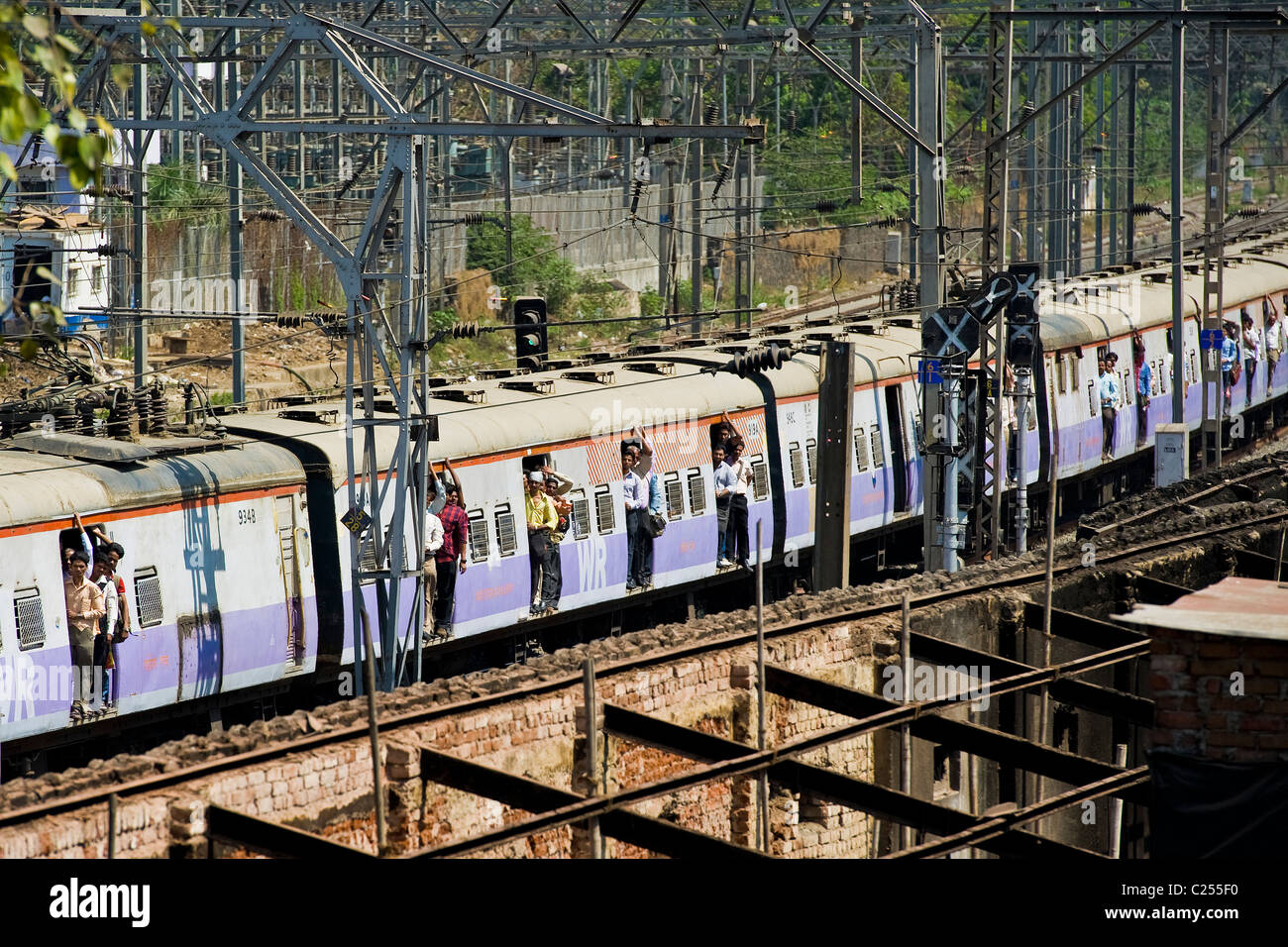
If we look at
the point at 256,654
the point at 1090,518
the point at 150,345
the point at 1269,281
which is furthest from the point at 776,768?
the point at 1269,281

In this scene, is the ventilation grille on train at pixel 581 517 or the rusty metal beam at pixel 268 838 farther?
the ventilation grille on train at pixel 581 517

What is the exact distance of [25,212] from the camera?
35062mm

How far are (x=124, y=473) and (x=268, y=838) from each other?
301 inches

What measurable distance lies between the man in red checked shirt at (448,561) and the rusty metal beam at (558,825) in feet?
28.7

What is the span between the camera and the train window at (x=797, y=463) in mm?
25031

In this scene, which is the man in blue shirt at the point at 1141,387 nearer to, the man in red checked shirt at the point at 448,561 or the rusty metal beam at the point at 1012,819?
the man in red checked shirt at the point at 448,561

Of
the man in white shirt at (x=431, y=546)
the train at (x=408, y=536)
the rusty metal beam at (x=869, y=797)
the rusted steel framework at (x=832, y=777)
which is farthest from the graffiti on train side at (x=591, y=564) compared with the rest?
the rusty metal beam at (x=869, y=797)

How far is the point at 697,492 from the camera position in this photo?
907 inches

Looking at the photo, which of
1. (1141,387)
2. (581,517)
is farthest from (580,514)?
(1141,387)

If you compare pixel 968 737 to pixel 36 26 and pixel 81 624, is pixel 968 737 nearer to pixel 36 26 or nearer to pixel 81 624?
pixel 36 26

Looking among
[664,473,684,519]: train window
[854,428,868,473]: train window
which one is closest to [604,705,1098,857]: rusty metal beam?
[664,473,684,519]: train window

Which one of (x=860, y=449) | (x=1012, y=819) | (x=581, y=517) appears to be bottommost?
(x=1012, y=819)
